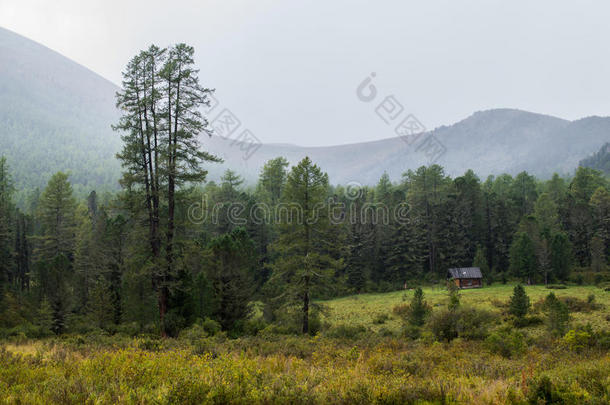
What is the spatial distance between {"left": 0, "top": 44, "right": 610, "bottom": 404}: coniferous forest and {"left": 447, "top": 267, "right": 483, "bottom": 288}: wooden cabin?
8.60ft

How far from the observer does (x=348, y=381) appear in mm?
6496

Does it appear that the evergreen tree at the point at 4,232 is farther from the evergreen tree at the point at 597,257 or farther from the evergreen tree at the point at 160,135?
the evergreen tree at the point at 597,257

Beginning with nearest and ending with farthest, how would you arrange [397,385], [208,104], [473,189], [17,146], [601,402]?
[601,402] < [397,385] < [208,104] < [473,189] < [17,146]

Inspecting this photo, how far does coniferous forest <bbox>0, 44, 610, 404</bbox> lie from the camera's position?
631 centimetres

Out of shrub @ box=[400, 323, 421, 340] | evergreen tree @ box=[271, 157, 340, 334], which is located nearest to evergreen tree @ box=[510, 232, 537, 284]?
shrub @ box=[400, 323, 421, 340]

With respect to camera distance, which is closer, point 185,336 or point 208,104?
point 185,336

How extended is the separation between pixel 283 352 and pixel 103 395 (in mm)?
6581

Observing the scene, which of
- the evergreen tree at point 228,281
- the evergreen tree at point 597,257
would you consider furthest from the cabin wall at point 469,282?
the evergreen tree at point 228,281

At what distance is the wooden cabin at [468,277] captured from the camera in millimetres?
44719

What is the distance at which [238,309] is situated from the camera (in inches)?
780

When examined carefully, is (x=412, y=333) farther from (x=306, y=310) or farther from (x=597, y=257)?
(x=597, y=257)

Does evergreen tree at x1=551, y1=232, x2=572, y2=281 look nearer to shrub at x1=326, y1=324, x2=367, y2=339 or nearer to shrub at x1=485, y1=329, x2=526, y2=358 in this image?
shrub at x1=326, y1=324, x2=367, y2=339

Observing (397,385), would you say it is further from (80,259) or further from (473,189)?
(473,189)

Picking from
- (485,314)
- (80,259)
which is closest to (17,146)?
(80,259)
